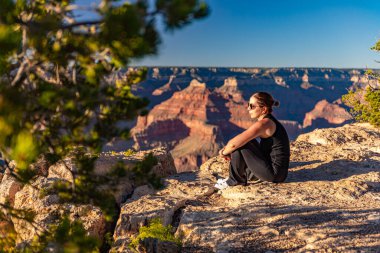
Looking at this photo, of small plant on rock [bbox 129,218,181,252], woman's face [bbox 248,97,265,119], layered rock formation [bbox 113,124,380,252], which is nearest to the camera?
layered rock formation [bbox 113,124,380,252]

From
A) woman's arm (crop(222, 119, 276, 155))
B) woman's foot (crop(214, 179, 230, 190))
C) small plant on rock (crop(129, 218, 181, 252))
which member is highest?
woman's arm (crop(222, 119, 276, 155))

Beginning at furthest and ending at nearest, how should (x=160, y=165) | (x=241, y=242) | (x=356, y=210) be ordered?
(x=160, y=165)
(x=356, y=210)
(x=241, y=242)

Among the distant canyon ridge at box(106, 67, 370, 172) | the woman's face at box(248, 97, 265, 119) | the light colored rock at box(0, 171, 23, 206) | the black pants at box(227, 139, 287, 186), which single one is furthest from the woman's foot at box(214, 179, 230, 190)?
the distant canyon ridge at box(106, 67, 370, 172)

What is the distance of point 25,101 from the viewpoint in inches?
94.6

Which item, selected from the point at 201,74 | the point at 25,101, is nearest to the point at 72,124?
the point at 25,101

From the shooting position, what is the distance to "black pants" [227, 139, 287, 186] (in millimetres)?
6016

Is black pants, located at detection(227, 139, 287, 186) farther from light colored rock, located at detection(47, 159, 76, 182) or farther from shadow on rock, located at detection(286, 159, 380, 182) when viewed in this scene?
light colored rock, located at detection(47, 159, 76, 182)

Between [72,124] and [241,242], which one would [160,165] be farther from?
[72,124]

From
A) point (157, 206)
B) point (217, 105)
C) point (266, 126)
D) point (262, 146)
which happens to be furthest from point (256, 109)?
point (217, 105)

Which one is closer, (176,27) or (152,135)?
(176,27)

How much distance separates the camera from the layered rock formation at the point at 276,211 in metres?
4.73

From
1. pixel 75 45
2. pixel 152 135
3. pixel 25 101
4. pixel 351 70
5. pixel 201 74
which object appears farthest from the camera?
pixel 351 70

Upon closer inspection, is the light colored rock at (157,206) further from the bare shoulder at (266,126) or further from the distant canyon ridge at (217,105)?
the distant canyon ridge at (217,105)

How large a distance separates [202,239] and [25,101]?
3.45 metres
